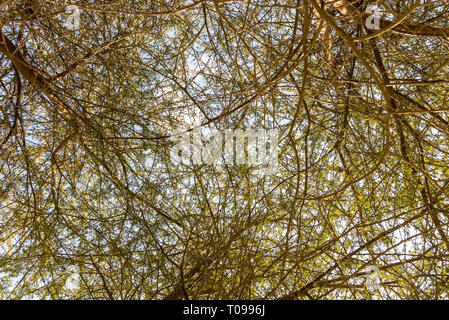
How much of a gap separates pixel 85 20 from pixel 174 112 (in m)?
0.99

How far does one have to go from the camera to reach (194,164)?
2.85 meters

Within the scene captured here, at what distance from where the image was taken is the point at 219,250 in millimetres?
2115

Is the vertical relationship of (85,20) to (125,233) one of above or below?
above

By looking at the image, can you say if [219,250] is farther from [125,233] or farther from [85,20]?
[85,20]

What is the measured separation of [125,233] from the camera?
2701mm

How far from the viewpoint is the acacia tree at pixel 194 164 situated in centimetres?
245

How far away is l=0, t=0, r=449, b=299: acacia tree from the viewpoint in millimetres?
2451
